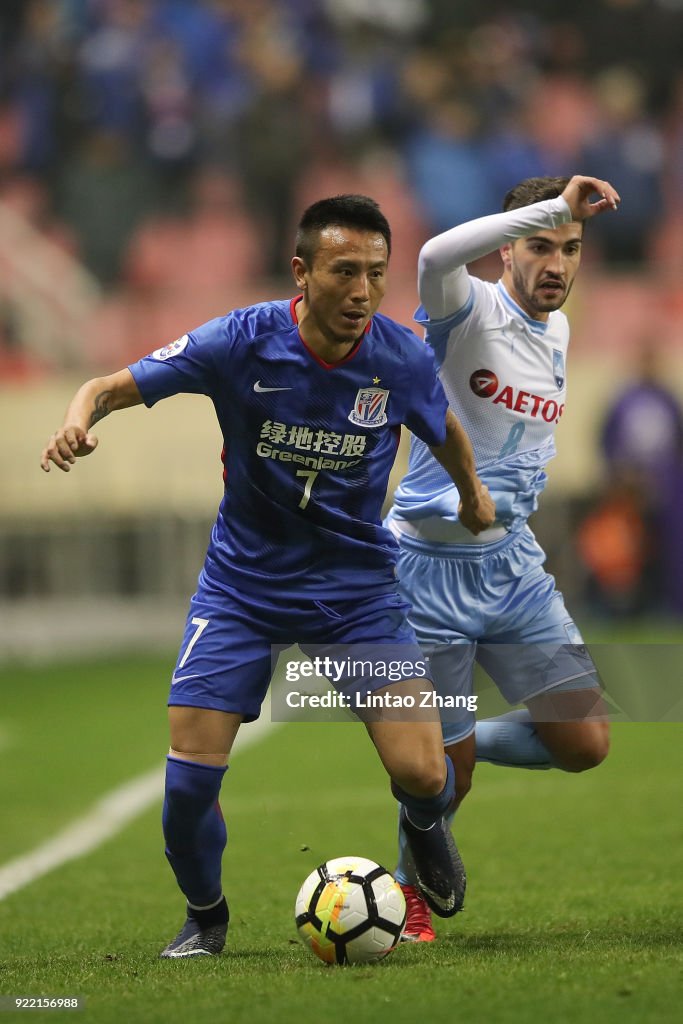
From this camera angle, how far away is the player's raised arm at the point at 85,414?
4.60 meters

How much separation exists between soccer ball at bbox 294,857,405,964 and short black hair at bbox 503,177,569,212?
235 cm

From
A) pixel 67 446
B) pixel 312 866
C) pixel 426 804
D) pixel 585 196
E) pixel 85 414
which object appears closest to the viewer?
pixel 67 446

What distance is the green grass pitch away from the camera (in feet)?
13.8

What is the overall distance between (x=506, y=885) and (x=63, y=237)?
14.0 meters

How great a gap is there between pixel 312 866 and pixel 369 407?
2.64 meters

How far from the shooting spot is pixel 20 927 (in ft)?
18.7

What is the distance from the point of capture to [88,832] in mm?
7871

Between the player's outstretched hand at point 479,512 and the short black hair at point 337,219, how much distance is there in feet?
3.01

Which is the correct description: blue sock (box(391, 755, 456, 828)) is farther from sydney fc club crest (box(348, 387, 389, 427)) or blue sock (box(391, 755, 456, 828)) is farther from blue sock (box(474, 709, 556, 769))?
sydney fc club crest (box(348, 387, 389, 427))

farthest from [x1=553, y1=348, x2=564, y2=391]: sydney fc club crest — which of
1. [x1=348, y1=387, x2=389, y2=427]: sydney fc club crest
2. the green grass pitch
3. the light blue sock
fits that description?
the green grass pitch

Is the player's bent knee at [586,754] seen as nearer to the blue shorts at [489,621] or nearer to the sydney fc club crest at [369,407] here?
the blue shorts at [489,621]

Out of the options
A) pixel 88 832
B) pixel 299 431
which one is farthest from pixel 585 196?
pixel 88 832

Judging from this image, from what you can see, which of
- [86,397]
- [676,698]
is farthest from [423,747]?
[676,698]

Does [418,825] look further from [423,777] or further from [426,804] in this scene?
[423,777]
